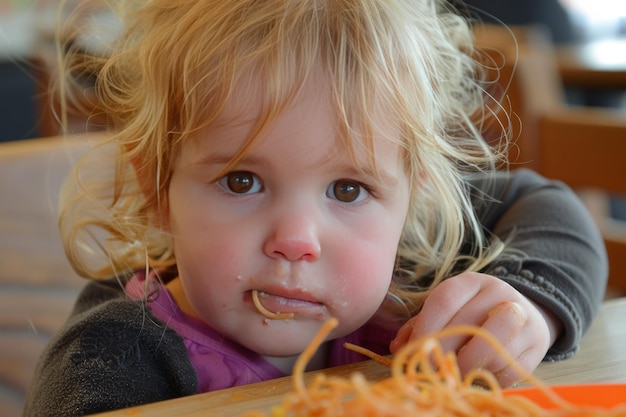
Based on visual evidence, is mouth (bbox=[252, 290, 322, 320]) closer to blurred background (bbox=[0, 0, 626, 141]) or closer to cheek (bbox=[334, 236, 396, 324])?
cheek (bbox=[334, 236, 396, 324])

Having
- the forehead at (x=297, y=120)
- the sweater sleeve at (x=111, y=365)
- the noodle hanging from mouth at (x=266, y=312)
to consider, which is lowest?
the sweater sleeve at (x=111, y=365)

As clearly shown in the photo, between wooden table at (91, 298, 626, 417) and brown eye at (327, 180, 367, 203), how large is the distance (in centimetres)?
14

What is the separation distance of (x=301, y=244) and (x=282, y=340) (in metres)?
0.10

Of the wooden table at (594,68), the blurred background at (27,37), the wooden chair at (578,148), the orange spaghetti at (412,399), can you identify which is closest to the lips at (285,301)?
the orange spaghetti at (412,399)

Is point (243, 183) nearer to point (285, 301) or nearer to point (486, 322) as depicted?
point (285, 301)

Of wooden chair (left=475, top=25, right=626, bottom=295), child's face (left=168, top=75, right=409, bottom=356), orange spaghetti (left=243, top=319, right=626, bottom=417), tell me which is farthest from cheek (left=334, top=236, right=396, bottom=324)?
wooden chair (left=475, top=25, right=626, bottom=295)

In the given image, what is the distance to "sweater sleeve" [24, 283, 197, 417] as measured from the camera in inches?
25.9

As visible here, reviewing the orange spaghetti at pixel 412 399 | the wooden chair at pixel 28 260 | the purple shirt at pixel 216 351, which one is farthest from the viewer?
the wooden chair at pixel 28 260

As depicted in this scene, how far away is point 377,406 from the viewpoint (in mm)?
380

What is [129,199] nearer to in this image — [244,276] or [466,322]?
[244,276]

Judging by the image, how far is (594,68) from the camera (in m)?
3.08

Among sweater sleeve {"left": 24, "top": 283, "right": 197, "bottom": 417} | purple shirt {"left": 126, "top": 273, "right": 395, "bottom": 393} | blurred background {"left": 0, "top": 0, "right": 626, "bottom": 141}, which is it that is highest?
sweater sleeve {"left": 24, "top": 283, "right": 197, "bottom": 417}

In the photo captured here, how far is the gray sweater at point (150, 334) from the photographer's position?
67cm

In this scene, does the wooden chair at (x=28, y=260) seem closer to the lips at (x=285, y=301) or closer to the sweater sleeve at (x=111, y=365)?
the sweater sleeve at (x=111, y=365)
